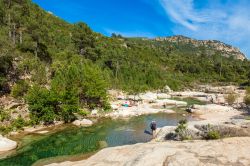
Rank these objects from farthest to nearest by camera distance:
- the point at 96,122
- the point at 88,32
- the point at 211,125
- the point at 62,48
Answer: the point at 88,32 → the point at 62,48 → the point at 96,122 → the point at 211,125

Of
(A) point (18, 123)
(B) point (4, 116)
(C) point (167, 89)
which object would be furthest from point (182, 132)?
(C) point (167, 89)

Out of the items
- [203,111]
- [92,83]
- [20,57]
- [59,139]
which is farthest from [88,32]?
A: [59,139]

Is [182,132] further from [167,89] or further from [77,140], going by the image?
[167,89]

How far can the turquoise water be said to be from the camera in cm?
3489

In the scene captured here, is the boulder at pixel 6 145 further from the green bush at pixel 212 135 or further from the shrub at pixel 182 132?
the green bush at pixel 212 135

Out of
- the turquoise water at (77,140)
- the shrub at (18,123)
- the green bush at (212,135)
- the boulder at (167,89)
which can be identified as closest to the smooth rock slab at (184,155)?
Result: the green bush at (212,135)

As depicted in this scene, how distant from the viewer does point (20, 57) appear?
76.9 metres

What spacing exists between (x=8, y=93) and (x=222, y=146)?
55025 mm

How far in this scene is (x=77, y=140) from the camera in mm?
42906

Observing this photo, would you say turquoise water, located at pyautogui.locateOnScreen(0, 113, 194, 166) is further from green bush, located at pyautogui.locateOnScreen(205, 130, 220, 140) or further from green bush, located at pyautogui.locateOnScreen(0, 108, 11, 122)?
green bush, located at pyautogui.locateOnScreen(205, 130, 220, 140)

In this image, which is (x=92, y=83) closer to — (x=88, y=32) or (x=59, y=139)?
(x=59, y=139)

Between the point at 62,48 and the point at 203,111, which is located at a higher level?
the point at 62,48

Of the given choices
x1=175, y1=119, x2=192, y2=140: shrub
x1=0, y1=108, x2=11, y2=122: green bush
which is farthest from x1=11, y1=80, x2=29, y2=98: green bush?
x1=175, y1=119, x2=192, y2=140: shrub

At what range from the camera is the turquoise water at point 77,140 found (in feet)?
114
